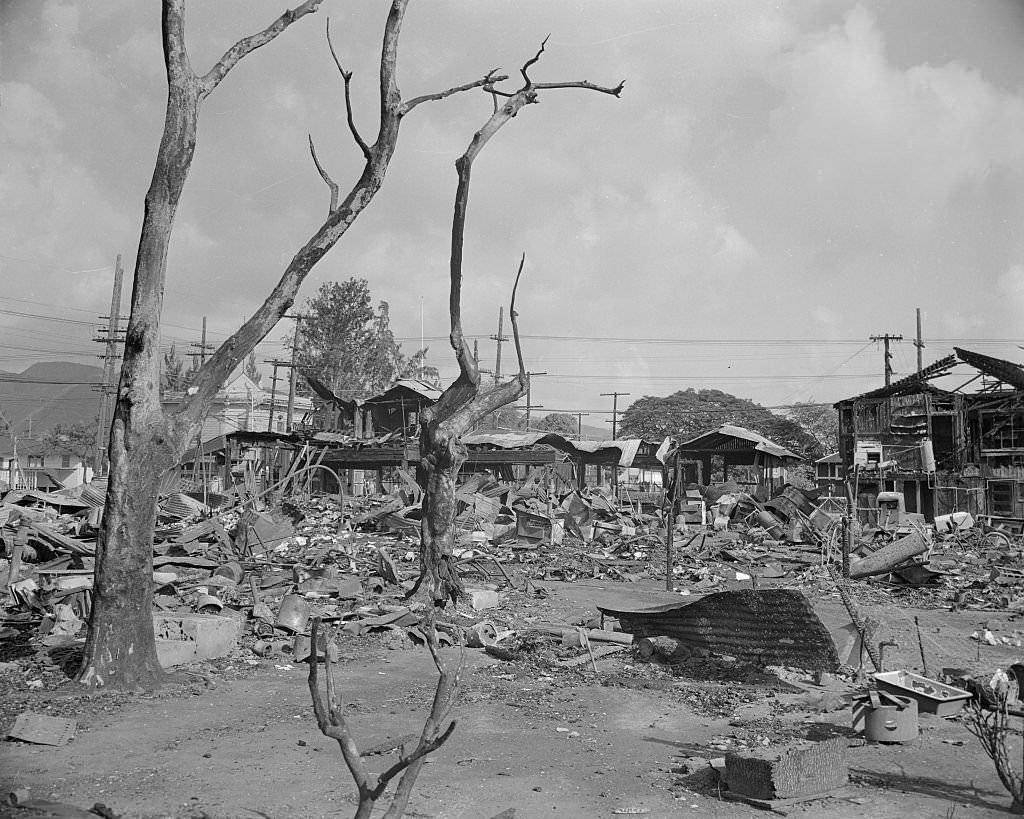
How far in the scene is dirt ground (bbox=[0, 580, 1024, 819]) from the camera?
14.7 ft

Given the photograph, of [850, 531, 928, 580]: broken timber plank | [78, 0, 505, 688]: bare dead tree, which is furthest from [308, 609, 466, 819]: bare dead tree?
[850, 531, 928, 580]: broken timber plank

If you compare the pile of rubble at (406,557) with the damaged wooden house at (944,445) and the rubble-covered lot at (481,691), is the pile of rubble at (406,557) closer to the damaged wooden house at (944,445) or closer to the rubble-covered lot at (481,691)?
the rubble-covered lot at (481,691)

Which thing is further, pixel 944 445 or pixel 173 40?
pixel 944 445

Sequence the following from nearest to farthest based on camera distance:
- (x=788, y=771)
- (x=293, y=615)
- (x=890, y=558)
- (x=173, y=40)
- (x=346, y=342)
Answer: (x=788, y=771)
(x=173, y=40)
(x=293, y=615)
(x=890, y=558)
(x=346, y=342)

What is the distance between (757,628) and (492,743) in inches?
112

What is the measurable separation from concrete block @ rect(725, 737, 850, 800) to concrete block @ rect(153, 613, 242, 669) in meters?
5.02

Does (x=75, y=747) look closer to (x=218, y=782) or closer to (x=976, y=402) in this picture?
(x=218, y=782)

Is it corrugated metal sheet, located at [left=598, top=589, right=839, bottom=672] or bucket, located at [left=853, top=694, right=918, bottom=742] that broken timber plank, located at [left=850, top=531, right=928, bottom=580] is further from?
bucket, located at [left=853, top=694, right=918, bottom=742]

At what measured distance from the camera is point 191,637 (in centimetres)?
786

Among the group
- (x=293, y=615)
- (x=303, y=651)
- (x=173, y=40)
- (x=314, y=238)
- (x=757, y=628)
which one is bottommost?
(x=303, y=651)

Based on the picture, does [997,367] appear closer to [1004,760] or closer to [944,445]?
[944,445]

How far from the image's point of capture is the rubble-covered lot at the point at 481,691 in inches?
182

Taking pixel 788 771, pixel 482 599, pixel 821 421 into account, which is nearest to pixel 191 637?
pixel 482 599

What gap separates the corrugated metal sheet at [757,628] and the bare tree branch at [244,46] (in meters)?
6.06
